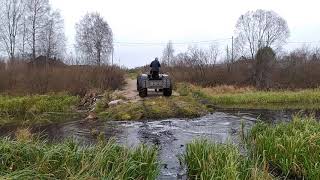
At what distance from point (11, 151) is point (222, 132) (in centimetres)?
918

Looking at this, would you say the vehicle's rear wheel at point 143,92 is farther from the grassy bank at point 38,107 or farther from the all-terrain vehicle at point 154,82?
the grassy bank at point 38,107

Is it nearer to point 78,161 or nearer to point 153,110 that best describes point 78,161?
point 78,161

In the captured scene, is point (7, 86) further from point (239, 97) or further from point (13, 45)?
point (13, 45)

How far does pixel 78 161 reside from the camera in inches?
298

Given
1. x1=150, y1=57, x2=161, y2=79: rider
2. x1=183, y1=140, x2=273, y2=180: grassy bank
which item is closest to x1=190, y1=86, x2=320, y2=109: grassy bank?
x1=150, y1=57, x2=161, y2=79: rider

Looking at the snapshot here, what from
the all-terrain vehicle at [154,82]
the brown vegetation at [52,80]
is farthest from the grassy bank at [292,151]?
the brown vegetation at [52,80]

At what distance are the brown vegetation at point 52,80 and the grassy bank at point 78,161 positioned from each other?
2017 centimetres

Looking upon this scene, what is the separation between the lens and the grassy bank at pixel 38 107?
20516 mm

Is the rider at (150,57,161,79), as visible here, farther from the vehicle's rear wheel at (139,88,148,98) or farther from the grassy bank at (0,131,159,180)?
the grassy bank at (0,131,159,180)

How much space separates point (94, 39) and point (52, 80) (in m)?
20.6

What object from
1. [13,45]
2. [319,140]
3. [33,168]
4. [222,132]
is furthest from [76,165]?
[13,45]

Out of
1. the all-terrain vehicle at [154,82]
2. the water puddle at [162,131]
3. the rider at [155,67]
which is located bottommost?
the water puddle at [162,131]

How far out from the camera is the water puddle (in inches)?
508

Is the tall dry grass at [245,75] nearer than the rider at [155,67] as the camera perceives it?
No
